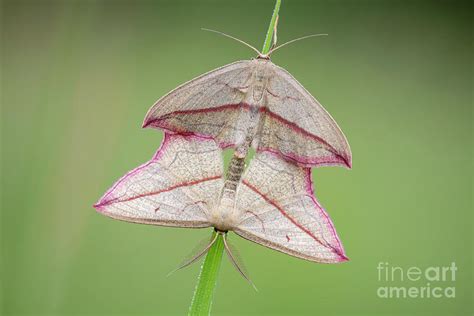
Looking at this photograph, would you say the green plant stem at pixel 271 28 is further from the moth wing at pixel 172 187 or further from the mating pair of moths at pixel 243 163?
the moth wing at pixel 172 187

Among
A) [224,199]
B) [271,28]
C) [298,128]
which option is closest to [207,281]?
[224,199]

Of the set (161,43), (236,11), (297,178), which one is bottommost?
(297,178)

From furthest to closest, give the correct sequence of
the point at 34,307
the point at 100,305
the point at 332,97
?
the point at 332,97 < the point at 100,305 < the point at 34,307

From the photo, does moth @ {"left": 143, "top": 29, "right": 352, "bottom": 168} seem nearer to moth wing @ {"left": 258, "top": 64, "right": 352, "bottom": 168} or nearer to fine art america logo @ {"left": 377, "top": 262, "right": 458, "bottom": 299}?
moth wing @ {"left": 258, "top": 64, "right": 352, "bottom": 168}

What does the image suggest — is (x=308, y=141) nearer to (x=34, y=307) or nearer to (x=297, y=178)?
(x=297, y=178)

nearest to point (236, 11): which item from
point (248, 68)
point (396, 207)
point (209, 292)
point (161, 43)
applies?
point (161, 43)

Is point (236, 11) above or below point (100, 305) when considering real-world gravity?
above

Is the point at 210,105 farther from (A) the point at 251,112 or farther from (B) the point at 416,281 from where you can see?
(B) the point at 416,281

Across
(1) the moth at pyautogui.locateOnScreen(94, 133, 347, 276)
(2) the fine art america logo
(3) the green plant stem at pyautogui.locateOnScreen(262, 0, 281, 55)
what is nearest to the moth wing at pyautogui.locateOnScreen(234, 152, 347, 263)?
(1) the moth at pyautogui.locateOnScreen(94, 133, 347, 276)
